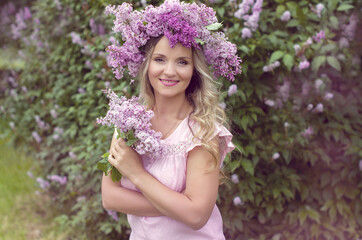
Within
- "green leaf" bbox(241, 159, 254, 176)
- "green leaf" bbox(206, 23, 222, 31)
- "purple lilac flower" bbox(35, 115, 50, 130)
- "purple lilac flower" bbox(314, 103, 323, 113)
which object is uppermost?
"green leaf" bbox(206, 23, 222, 31)

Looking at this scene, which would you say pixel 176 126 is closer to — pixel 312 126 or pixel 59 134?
pixel 312 126

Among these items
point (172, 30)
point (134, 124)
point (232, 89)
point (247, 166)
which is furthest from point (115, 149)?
point (247, 166)

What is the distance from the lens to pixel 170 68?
1.70 meters

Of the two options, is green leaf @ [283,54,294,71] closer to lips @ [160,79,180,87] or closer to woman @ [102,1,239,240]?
woman @ [102,1,239,240]

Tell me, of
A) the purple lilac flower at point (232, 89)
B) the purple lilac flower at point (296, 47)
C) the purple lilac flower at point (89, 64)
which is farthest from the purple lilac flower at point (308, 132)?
the purple lilac flower at point (89, 64)

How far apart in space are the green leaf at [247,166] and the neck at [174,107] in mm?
1170

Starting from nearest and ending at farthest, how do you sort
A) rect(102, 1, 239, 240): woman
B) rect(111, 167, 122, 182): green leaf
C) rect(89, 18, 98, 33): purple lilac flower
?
rect(102, 1, 239, 240): woman, rect(111, 167, 122, 182): green leaf, rect(89, 18, 98, 33): purple lilac flower

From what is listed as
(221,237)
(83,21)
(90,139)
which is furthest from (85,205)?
(221,237)

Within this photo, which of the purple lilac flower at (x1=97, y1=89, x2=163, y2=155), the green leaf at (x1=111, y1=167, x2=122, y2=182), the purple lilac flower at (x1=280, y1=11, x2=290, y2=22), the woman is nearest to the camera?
the purple lilac flower at (x1=97, y1=89, x2=163, y2=155)

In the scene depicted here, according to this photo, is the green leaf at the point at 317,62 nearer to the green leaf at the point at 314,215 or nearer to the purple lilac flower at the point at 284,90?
the purple lilac flower at the point at 284,90

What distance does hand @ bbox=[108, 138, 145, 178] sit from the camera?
5.55ft

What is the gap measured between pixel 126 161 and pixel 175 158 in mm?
205

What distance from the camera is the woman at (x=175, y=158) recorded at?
1.68 meters

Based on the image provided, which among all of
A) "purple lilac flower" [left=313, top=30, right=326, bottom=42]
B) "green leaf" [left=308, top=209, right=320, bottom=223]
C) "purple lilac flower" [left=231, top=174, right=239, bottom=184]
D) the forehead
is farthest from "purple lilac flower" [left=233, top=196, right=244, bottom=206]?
the forehead
